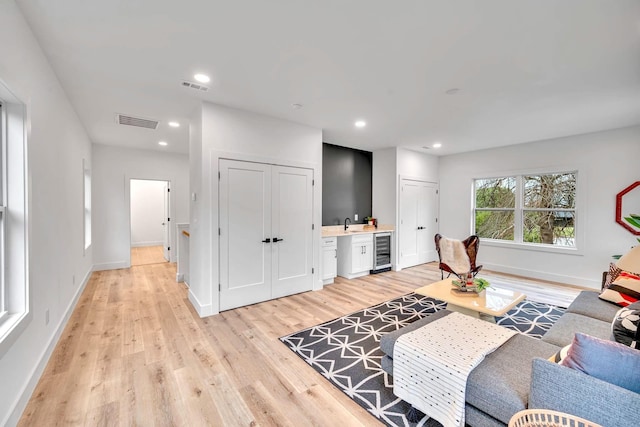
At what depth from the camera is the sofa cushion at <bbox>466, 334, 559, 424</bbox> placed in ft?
4.56

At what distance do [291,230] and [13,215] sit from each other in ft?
9.39

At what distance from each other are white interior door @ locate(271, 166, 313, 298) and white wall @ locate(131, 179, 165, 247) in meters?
6.90

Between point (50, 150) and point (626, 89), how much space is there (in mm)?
5948

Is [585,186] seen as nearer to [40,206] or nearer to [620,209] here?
[620,209]

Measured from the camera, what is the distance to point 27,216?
1.90 metres

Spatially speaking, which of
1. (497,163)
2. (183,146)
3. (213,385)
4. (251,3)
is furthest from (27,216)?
(497,163)

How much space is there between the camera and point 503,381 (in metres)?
1.49

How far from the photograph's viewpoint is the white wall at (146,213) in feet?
29.8

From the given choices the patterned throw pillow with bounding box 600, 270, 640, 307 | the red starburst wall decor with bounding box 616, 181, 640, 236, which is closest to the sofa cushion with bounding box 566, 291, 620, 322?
the patterned throw pillow with bounding box 600, 270, 640, 307

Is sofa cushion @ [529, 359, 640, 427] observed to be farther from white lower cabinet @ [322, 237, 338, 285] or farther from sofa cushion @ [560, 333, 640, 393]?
white lower cabinet @ [322, 237, 338, 285]

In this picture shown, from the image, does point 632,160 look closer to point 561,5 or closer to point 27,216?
point 561,5

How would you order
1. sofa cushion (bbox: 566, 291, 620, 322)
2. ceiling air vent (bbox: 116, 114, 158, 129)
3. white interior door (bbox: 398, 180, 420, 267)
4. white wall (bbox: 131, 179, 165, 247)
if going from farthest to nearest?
white wall (bbox: 131, 179, 165, 247) → white interior door (bbox: 398, 180, 420, 267) → ceiling air vent (bbox: 116, 114, 158, 129) → sofa cushion (bbox: 566, 291, 620, 322)

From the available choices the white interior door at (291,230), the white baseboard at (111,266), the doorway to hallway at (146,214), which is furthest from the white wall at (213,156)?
the doorway to hallway at (146,214)

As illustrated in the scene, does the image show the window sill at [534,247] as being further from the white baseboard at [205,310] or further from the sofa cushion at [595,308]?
the white baseboard at [205,310]
